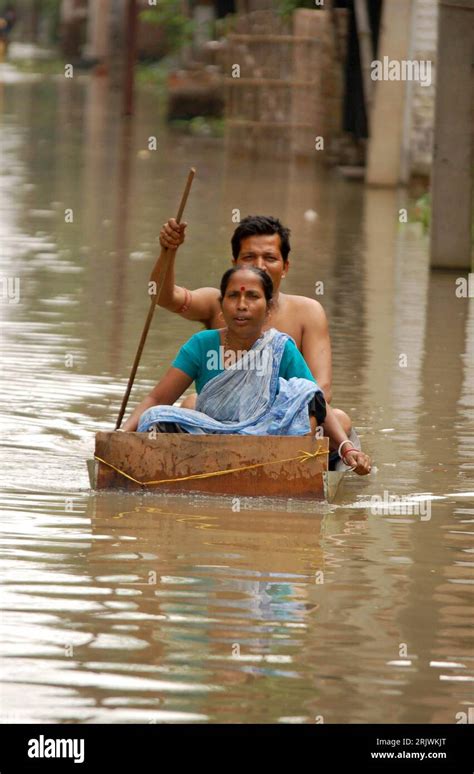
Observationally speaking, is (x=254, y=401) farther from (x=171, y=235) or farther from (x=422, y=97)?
(x=422, y=97)

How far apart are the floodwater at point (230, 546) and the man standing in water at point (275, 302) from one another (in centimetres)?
58

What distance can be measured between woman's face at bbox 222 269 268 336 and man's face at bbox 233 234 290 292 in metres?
0.28

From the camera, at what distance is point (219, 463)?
23.0 ft

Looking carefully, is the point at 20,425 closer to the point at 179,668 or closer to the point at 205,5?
the point at 179,668

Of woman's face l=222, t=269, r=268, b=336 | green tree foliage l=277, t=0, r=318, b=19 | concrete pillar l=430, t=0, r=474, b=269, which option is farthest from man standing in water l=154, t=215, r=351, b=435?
green tree foliage l=277, t=0, r=318, b=19

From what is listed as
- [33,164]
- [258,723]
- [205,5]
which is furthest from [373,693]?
[205,5]

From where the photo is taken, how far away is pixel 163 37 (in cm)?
5312

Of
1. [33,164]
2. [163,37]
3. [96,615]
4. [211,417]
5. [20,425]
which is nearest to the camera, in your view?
[96,615]

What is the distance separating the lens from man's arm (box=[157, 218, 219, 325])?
7.03 metres

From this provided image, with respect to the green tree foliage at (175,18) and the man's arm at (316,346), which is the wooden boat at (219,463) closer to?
the man's arm at (316,346)

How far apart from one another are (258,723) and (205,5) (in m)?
40.7

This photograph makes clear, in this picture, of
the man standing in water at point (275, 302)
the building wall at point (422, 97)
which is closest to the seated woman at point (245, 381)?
the man standing in water at point (275, 302)

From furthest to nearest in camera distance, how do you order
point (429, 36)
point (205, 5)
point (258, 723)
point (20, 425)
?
point (205, 5) → point (429, 36) → point (20, 425) → point (258, 723)

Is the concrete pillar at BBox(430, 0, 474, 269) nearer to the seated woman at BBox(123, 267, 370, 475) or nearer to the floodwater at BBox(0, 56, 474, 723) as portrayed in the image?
the floodwater at BBox(0, 56, 474, 723)
